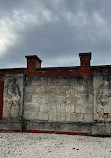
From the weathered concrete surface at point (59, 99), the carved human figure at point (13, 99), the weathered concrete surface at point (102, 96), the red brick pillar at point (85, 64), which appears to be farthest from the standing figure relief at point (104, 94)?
the carved human figure at point (13, 99)

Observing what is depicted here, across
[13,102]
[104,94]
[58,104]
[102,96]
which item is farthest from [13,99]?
[104,94]

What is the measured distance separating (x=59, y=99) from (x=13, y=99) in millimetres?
2746

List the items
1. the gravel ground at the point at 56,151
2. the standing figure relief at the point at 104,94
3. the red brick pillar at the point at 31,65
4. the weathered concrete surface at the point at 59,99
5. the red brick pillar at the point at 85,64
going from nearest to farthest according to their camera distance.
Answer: the gravel ground at the point at 56,151
the standing figure relief at the point at 104,94
the weathered concrete surface at the point at 59,99
the red brick pillar at the point at 85,64
the red brick pillar at the point at 31,65

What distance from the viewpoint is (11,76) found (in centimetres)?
1165

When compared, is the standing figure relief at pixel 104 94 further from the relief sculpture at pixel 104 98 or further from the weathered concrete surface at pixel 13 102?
the weathered concrete surface at pixel 13 102

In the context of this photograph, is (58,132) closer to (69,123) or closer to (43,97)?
(69,123)

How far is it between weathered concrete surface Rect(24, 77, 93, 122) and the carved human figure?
1.54 feet

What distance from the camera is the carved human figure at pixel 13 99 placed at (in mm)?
11169

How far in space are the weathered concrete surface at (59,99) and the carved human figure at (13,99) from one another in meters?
0.47

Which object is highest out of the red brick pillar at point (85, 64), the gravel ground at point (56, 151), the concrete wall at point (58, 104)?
the red brick pillar at point (85, 64)

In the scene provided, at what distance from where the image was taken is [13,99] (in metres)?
11.3

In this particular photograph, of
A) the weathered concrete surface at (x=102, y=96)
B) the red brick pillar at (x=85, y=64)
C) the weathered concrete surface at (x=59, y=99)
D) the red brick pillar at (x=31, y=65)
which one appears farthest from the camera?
the red brick pillar at (x=31, y=65)

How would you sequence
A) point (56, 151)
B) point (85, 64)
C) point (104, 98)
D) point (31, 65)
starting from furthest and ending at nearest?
point (31, 65)
point (85, 64)
point (104, 98)
point (56, 151)

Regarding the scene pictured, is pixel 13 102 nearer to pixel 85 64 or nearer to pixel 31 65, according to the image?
pixel 31 65
